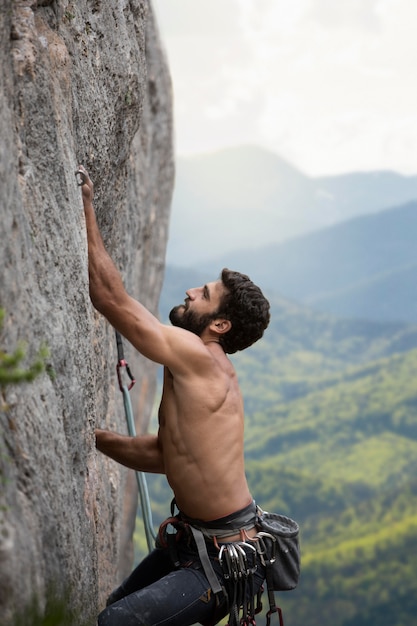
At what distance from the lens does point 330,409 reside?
9244 centimetres

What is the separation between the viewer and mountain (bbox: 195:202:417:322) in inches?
7254

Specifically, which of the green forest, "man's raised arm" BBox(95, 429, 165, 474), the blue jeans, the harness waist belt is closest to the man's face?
"man's raised arm" BBox(95, 429, 165, 474)

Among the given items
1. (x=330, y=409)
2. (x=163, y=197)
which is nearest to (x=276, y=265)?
(x=330, y=409)

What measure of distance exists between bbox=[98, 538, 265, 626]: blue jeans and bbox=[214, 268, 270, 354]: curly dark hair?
1214 mm

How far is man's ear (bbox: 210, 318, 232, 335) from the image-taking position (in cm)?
535

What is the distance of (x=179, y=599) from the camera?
16.0 feet

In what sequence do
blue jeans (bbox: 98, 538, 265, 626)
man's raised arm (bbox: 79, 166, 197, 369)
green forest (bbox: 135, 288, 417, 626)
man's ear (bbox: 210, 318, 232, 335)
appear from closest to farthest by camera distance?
blue jeans (bbox: 98, 538, 265, 626) < man's raised arm (bbox: 79, 166, 197, 369) < man's ear (bbox: 210, 318, 232, 335) < green forest (bbox: 135, 288, 417, 626)

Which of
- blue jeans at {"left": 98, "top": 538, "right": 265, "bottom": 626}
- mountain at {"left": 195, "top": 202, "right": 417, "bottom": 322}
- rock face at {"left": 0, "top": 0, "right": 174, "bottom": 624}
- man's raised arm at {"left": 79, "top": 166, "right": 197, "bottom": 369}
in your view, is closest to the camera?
rock face at {"left": 0, "top": 0, "right": 174, "bottom": 624}

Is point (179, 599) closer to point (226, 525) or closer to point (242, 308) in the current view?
point (226, 525)

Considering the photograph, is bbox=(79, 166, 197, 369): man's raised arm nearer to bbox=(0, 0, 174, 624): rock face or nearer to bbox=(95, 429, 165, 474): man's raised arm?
bbox=(0, 0, 174, 624): rock face

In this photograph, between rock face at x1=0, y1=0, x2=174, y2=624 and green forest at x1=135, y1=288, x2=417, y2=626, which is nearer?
rock face at x1=0, y1=0, x2=174, y2=624

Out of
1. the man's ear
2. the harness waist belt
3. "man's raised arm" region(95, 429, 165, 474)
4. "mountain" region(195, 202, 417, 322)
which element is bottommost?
"mountain" region(195, 202, 417, 322)

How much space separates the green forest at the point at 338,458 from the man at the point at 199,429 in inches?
1792

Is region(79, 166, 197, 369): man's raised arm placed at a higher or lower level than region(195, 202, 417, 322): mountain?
higher
